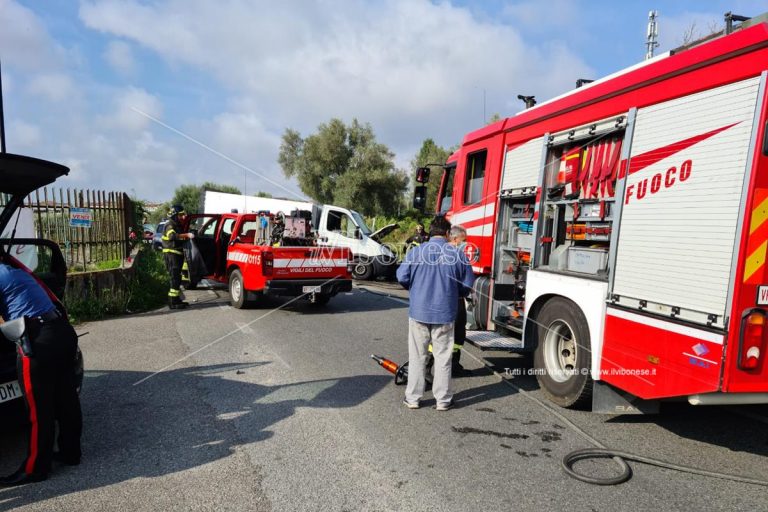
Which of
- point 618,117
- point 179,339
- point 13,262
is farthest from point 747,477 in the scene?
point 179,339

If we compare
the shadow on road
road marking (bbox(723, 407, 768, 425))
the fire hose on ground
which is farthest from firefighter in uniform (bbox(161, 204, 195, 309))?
road marking (bbox(723, 407, 768, 425))

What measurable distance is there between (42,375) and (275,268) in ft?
19.5

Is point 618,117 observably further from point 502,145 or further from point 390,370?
point 390,370

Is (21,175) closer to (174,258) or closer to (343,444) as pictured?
(343,444)

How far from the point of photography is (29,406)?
3.33 meters

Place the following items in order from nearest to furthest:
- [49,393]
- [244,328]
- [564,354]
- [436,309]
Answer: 1. [49,393]
2. [436,309]
3. [564,354]
4. [244,328]

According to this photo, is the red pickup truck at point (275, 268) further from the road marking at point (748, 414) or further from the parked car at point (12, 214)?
the road marking at point (748, 414)

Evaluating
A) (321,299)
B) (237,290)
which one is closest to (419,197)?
(321,299)

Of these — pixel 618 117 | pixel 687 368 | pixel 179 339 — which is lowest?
pixel 179 339

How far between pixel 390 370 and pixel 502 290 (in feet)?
5.77

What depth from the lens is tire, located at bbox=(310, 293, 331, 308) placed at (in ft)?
33.6

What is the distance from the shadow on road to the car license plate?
48 centimetres

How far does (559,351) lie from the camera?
507cm

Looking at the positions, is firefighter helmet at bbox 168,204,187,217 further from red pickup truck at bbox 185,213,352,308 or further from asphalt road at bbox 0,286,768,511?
asphalt road at bbox 0,286,768,511
